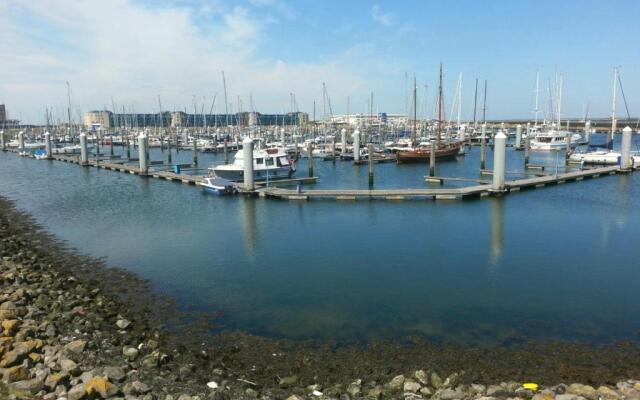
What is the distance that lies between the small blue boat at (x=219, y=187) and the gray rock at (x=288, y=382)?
25.5 metres

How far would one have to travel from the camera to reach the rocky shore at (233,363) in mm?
8492

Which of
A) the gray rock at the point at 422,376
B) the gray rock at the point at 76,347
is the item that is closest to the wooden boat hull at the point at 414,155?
the gray rock at the point at 422,376

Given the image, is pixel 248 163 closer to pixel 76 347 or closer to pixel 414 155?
pixel 76 347

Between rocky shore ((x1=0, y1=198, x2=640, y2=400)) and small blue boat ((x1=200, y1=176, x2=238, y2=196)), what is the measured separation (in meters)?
20.7

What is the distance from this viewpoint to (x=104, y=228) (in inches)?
959

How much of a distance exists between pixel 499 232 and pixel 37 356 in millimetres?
19055

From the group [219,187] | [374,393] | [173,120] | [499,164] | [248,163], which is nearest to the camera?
[374,393]

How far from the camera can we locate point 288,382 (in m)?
9.30

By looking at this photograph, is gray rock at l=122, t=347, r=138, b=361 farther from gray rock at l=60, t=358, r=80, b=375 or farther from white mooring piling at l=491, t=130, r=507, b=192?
white mooring piling at l=491, t=130, r=507, b=192

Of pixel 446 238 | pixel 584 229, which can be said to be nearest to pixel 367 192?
pixel 446 238

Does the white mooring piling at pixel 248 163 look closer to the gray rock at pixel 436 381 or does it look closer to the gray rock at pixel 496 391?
the gray rock at pixel 436 381

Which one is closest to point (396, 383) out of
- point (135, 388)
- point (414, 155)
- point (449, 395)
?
point (449, 395)

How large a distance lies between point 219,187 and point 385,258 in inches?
729

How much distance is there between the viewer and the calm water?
1268 cm
